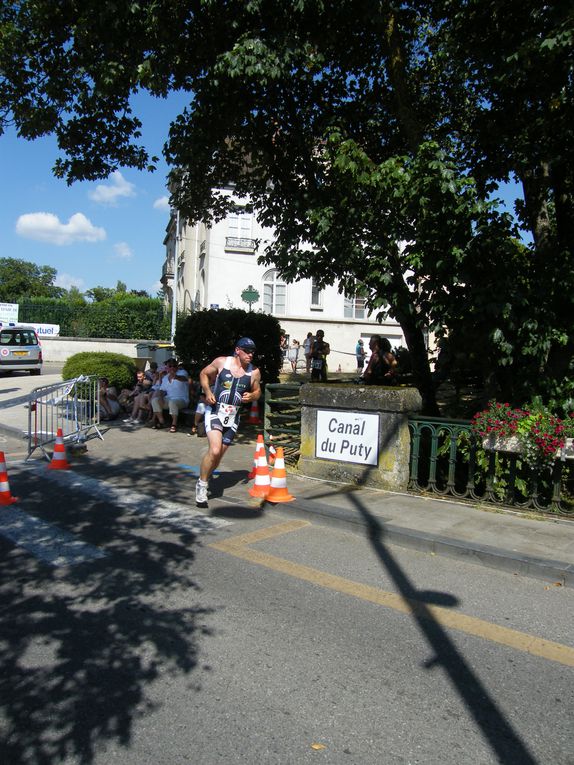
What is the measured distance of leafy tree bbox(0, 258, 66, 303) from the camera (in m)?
93.4

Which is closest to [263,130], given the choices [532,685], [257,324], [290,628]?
[257,324]

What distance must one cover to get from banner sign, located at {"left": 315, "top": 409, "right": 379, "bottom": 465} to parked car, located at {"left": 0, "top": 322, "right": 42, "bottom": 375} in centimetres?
2054

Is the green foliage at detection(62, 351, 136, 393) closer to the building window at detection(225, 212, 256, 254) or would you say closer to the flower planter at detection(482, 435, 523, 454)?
the flower planter at detection(482, 435, 523, 454)

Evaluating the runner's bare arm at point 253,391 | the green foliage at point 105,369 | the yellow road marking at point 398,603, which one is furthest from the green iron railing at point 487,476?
the green foliage at point 105,369

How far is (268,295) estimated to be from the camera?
3091 cm

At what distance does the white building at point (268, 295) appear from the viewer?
2980cm

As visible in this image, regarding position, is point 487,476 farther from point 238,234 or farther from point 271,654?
point 238,234

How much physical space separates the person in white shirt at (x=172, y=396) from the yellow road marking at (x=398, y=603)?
6.53 meters

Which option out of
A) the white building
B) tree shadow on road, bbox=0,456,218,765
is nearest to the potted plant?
tree shadow on road, bbox=0,456,218,765

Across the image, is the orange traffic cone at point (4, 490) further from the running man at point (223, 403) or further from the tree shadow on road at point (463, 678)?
the tree shadow on road at point (463, 678)

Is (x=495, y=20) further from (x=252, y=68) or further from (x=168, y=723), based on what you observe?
(x=168, y=723)

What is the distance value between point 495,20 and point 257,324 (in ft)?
23.6

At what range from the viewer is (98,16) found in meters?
8.50

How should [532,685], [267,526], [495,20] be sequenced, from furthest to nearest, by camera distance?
1. [495,20]
2. [267,526]
3. [532,685]
